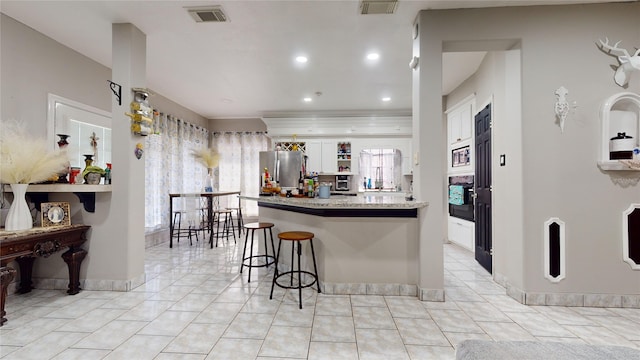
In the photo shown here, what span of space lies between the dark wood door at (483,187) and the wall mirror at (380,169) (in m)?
2.55

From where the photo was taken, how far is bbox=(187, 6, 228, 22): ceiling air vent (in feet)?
8.80

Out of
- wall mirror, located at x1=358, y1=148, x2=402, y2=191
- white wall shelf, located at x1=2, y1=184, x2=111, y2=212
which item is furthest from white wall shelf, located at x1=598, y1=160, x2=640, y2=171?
white wall shelf, located at x1=2, y1=184, x2=111, y2=212

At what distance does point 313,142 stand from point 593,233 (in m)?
4.94

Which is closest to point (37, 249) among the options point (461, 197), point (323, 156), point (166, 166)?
point (166, 166)

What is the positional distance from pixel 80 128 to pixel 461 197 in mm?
5552

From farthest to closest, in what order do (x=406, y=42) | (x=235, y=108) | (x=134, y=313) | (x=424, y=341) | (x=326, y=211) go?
(x=235, y=108) < (x=406, y=42) < (x=326, y=211) < (x=134, y=313) < (x=424, y=341)

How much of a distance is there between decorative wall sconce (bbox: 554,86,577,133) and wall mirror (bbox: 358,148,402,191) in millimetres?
3917

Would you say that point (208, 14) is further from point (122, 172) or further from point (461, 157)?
point (461, 157)

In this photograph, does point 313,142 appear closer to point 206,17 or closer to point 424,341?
point 206,17

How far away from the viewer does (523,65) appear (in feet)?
Answer: 8.75

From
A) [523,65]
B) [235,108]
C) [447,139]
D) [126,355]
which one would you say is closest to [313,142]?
[235,108]

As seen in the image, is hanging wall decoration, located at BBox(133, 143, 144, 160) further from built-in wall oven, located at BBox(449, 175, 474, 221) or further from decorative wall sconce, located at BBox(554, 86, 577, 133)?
Answer: built-in wall oven, located at BBox(449, 175, 474, 221)

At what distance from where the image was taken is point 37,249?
2512 millimetres

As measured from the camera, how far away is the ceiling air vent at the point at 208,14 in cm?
268
